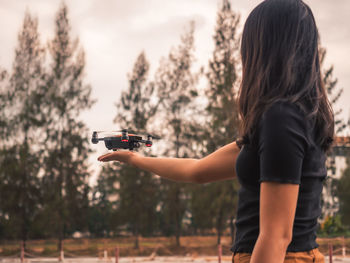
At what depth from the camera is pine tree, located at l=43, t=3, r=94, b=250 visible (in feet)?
104

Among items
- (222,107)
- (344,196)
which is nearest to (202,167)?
(222,107)

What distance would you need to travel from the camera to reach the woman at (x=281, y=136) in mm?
1161

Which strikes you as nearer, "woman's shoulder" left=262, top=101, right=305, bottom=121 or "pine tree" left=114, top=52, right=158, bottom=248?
"woman's shoulder" left=262, top=101, right=305, bottom=121

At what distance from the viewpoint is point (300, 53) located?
1347mm

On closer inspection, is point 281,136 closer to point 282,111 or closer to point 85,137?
point 282,111

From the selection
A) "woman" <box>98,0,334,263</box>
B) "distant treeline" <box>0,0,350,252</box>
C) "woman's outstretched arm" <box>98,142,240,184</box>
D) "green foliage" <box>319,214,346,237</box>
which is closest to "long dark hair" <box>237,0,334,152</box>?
"woman" <box>98,0,334,263</box>

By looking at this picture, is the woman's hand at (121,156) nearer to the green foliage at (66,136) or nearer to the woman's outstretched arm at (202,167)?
the woman's outstretched arm at (202,167)

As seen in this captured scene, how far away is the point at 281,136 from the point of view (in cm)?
115

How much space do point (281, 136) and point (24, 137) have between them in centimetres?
3195

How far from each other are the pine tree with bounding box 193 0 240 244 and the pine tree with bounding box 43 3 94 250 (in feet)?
25.9

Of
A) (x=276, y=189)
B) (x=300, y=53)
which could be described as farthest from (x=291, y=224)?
(x=300, y=53)

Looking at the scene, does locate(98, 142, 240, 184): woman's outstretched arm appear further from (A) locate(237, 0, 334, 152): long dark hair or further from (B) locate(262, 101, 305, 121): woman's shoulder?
(B) locate(262, 101, 305, 121): woman's shoulder

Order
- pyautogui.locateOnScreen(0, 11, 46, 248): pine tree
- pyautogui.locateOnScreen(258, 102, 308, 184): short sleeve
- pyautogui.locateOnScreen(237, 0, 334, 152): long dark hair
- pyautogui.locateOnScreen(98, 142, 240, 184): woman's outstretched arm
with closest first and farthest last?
pyautogui.locateOnScreen(258, 102, 308, 184): short sleeve, pyautogui.locateOnScreen(237, 0, 334, 152): long dark hair, pyautogui.locateOnScreen(98, 142, 240, 184): woman's outstretched arm, pyautogui.locateOnScreen(0, 11, 46, 248): pine tree

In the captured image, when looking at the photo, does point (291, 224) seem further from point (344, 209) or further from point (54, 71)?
point (344, 209)
